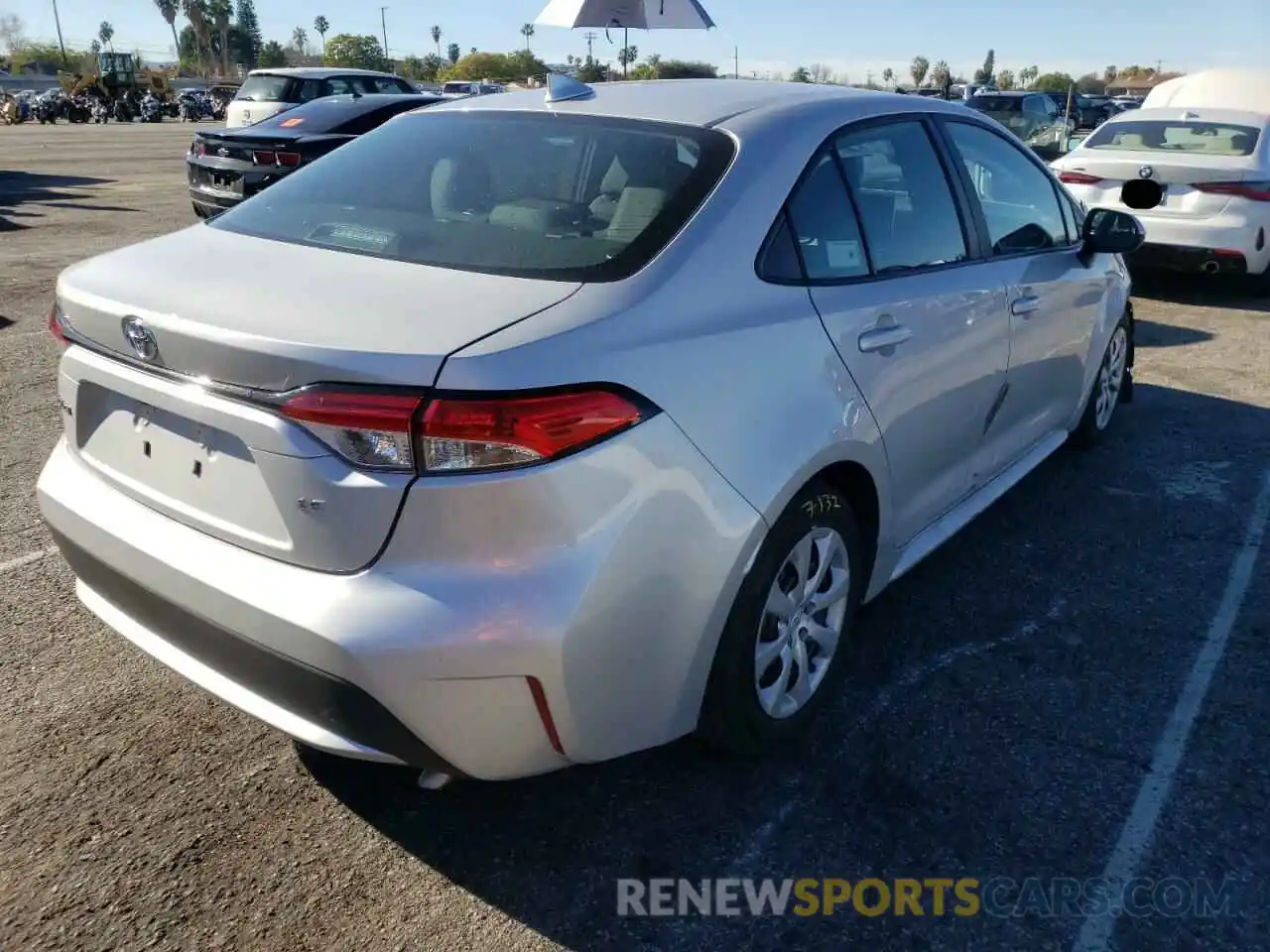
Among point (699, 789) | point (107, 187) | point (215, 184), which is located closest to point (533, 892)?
point (699, 789)

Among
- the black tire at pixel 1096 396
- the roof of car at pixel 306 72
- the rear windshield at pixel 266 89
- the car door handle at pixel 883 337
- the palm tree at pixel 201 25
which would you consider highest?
the palm tree at pixel 201 25

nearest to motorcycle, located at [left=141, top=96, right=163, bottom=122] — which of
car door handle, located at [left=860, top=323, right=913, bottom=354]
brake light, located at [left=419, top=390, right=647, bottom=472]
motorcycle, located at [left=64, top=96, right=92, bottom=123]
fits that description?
motorcycle, located at [left=64, top=96, right=92, bottom=123]

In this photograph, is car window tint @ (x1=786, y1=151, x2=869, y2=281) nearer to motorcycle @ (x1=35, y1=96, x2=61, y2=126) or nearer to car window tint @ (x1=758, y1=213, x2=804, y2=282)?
car window tint @ (x1=758, y1=213, x2=804, y2=282)

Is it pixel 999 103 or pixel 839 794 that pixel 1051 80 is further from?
pixel 839 794

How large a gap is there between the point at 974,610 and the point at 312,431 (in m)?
2.47

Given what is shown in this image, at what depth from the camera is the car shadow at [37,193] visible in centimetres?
1323

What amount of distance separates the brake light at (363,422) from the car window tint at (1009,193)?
2400mm

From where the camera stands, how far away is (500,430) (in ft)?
6.34

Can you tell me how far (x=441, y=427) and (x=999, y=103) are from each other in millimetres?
20224

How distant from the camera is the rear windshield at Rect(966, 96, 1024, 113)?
1947cm

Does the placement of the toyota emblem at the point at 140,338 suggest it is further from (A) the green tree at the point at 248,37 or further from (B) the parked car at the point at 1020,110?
(A) the green tree at the point at 248,37

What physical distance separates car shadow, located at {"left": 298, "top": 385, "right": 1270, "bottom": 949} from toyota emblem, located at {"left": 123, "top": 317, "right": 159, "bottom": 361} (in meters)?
1.16

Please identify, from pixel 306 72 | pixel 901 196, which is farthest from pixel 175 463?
pixel 306 72

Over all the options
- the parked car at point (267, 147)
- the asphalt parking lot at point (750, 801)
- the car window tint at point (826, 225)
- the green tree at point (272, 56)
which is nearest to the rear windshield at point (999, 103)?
the parked car at point (267, 147)
